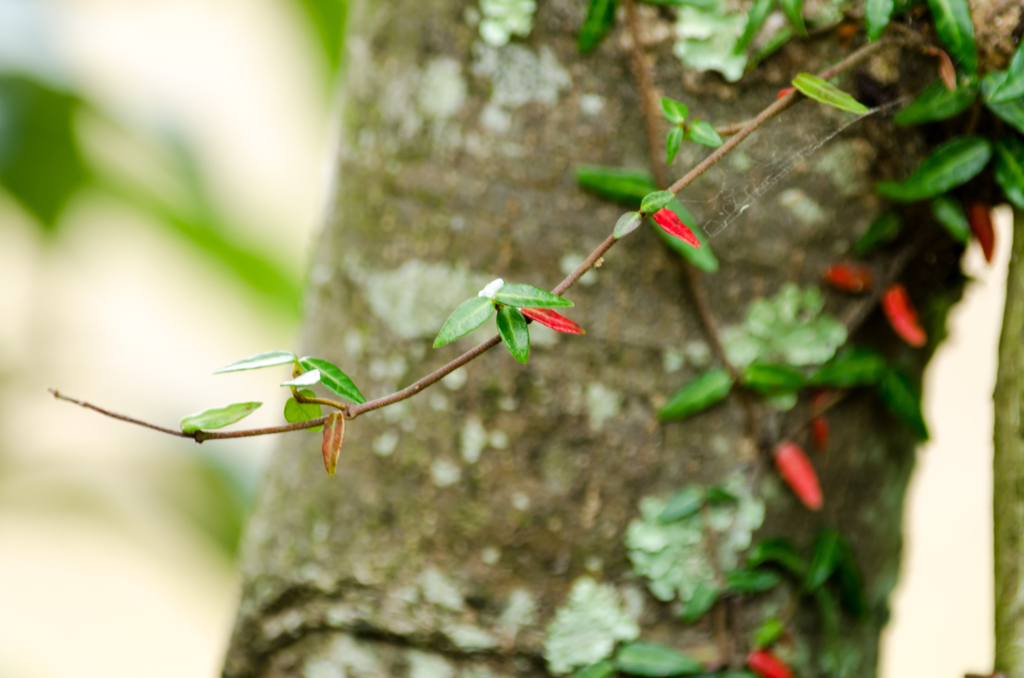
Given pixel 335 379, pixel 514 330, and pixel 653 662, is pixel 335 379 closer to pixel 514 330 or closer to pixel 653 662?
pixel 514 330

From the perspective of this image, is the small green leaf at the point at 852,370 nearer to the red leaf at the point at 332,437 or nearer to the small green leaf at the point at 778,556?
the small green leaf at the point at 778,556

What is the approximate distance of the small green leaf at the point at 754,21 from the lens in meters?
0.50

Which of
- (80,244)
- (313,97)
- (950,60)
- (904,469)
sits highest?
(313,97)

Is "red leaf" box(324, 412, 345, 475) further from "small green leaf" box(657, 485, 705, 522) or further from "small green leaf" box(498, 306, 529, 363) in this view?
"small green leaf" box(657, 485, 705, 522)

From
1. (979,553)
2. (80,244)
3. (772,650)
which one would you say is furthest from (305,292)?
(979,553)

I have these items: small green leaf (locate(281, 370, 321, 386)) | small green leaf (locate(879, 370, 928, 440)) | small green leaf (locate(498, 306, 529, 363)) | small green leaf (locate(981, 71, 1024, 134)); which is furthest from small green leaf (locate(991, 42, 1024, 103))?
small green leaf (locate(281, 370, 321, 386))

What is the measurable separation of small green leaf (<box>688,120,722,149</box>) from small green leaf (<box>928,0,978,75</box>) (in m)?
0.18

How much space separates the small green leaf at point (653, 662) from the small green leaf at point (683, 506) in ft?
0.35

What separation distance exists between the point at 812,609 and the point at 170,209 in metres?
1.38

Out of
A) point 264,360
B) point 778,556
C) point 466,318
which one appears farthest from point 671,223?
point 778,556

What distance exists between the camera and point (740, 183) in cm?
55

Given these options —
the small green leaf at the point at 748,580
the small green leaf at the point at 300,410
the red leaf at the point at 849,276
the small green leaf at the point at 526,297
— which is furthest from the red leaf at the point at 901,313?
the small green leaf at the point at 300,410

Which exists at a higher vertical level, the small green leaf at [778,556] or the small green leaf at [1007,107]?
the small green leaf at [1007,107]

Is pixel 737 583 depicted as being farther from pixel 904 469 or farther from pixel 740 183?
pixel 740 183
